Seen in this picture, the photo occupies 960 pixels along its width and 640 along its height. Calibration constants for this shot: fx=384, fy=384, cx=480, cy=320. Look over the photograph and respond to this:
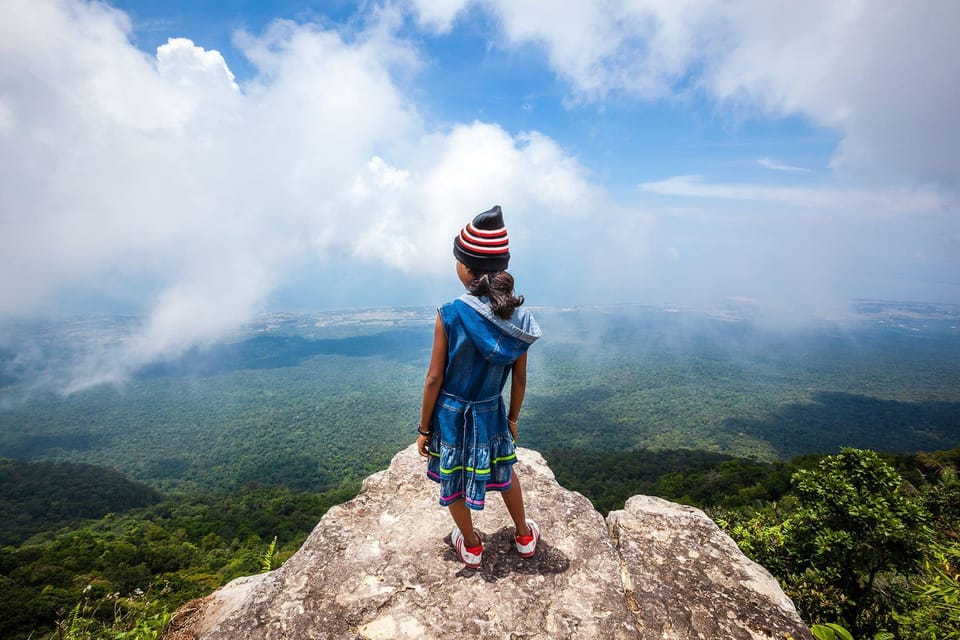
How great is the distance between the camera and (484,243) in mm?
2785

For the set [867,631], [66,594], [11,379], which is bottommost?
[11,379]

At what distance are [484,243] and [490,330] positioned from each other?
0.63m

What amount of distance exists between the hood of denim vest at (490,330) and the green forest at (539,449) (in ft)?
Answer: 14.2

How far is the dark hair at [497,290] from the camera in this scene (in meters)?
2.70

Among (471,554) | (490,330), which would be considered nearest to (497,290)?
(490,330)

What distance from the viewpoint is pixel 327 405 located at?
102 metres

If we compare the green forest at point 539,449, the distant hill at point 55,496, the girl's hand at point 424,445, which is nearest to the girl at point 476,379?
the girl's hand at point 424,445

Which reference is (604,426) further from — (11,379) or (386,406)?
(11,379)

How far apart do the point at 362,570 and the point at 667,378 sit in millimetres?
135191

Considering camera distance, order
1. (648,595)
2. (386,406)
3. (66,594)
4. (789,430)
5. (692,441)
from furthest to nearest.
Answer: (386,406)
(789,430)
(692,441)
(66,594)
(648,595)

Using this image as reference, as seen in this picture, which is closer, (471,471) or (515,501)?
(471,471)

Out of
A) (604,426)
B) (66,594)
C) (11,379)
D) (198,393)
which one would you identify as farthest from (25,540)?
(11,379)

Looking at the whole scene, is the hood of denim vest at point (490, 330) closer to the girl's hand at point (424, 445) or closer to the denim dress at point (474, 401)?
the denim dress at point (474, 401)

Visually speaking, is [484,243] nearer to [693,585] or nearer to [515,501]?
[515,501]
